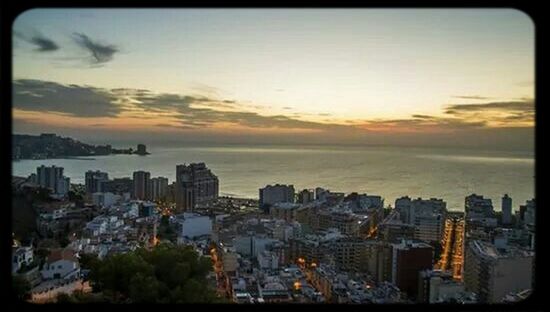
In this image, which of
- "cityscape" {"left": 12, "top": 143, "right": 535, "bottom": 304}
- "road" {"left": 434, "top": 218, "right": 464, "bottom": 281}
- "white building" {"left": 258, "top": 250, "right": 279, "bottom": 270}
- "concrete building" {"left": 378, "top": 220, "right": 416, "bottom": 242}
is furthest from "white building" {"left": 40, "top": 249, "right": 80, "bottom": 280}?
"road" {"left": 434, "top": 218, "right": 464, "bottom": 281}

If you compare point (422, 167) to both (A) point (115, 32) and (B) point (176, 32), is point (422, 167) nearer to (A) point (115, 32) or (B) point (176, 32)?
(B) point (176, 32)

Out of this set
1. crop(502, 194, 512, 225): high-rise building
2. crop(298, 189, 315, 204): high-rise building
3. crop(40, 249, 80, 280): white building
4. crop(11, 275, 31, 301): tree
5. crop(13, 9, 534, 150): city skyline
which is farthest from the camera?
crop(298, 189, 315, 204): high-rise building

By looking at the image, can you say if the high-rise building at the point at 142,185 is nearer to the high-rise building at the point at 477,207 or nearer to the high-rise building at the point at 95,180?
the high-rise building at the point at 95,180

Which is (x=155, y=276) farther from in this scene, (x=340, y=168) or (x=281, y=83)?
(x=281, y=83)

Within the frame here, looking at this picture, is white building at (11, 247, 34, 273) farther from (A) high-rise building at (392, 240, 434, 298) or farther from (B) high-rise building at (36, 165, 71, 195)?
(A) high-rise building at (392, 240, 434, 298)

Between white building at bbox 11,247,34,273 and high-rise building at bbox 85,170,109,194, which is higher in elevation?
high-rise building at bbox 85,170,109,194

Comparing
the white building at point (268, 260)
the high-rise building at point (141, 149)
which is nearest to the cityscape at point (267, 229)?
the white building at point (268, 260)
